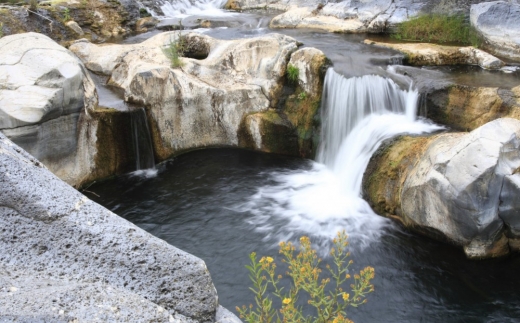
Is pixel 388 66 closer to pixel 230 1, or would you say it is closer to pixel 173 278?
pixel 173 278

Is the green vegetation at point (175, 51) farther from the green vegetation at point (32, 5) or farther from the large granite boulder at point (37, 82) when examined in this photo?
the green vegetation at point (32, 5)

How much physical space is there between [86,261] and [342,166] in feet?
22.1

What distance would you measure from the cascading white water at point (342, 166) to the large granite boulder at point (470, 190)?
2.81 feet

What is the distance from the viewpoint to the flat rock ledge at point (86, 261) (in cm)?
193

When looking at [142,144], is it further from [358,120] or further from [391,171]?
[391,171]

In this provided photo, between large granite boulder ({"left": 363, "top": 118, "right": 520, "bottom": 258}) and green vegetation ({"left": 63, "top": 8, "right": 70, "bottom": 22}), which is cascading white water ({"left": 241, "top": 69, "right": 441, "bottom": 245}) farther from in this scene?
green vegetation ({"left": 63, "top": 8, "right": 70, "bottom": 22})

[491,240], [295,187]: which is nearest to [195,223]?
[295,187]

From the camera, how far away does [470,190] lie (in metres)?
5.64

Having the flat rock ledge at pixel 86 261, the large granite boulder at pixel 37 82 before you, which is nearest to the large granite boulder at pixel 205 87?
the large granite boulder at pixel 37 82

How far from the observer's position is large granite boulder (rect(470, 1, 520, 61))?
33.8 feet

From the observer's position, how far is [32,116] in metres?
7.04

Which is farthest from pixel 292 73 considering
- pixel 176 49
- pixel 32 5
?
pixel 32 5

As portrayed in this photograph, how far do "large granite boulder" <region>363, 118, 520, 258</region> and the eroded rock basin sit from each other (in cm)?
28

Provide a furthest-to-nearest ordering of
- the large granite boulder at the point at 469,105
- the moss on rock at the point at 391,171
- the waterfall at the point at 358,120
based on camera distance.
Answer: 1. the waterfall at the point at 358,120
2. the large granite boulder at the point at 469,105
3. the moss on rock at the point at 391,171
